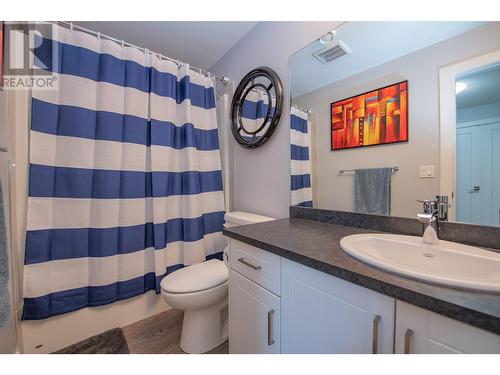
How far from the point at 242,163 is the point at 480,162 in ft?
4.67

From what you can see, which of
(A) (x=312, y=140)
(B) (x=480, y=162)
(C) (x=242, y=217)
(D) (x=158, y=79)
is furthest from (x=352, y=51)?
(D) (x=158, y=79)

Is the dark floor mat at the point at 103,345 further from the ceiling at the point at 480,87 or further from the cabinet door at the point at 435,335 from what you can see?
the ceiling at the point at 480,87

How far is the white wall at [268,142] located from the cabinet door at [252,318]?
63 centimetres

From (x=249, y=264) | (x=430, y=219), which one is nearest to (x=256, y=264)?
(x=249, y=264)

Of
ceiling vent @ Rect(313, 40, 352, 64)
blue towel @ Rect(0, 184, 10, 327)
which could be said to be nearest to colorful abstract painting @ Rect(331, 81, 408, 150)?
ceiling vent @ Rect(313, 40, 352, 64)

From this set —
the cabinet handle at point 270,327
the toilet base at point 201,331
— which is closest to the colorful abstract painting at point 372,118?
the cabinet handle at point 270,327

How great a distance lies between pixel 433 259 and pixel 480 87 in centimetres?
67

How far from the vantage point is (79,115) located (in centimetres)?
124

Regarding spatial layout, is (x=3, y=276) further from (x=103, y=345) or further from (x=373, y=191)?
(x=373, y=191)

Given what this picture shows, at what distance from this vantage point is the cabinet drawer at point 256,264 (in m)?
0.80

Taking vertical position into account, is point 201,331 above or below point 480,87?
below

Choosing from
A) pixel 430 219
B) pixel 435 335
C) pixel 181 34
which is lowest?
pixel 435 335

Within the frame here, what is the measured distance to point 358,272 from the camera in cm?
55

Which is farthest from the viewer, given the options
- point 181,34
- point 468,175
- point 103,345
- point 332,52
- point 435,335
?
point 181,34
